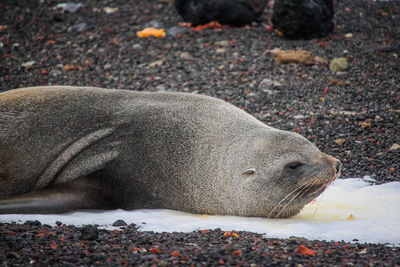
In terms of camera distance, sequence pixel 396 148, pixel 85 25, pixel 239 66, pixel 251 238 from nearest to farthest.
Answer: pixel 251 238
pixel 396 148
pixel 239 66
pixel 85 25

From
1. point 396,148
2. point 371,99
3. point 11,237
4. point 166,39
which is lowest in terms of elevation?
point 11,237

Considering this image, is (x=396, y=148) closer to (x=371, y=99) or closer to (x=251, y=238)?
(x=371, y=99)

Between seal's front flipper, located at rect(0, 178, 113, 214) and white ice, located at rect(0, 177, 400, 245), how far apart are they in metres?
0.10

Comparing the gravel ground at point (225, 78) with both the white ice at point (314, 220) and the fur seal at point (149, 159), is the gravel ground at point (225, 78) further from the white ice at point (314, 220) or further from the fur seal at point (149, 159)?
the fur seal at point (149, 159)

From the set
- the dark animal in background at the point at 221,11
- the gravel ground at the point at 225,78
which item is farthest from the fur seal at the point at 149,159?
the dark animal in background at the point at 221,11

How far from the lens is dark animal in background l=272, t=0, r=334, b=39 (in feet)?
33.9

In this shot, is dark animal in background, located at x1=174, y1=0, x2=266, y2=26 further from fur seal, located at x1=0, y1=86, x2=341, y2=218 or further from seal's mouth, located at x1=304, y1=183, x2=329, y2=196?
seal's mouth, located at x1=304, y1=183, x2=329, y2=196

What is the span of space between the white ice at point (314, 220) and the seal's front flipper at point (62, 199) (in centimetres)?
10

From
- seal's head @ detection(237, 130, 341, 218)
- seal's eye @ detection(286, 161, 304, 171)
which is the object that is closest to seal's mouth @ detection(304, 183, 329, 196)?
seal's head @ detection(237, 130, 341, 218)

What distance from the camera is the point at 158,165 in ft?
18.2

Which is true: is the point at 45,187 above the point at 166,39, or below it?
below

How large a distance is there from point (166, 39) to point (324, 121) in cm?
426

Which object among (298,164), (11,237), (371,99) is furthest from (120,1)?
(11,237)

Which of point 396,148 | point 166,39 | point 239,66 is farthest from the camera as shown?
point 166,39
